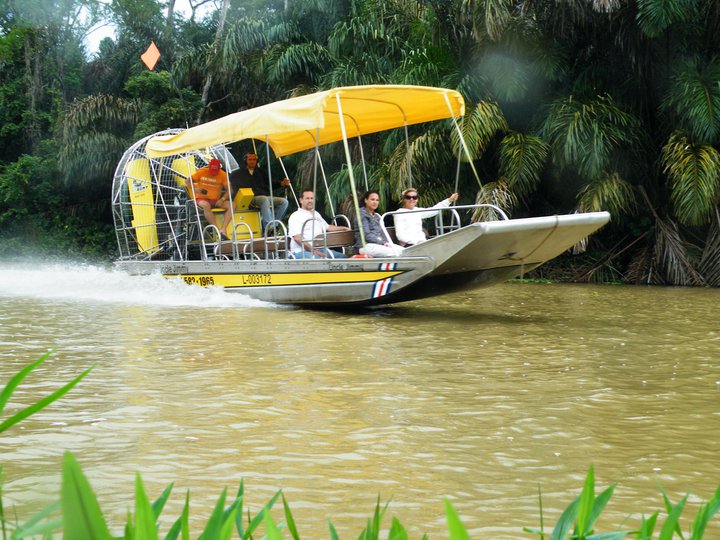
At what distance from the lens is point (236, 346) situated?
24.1ft

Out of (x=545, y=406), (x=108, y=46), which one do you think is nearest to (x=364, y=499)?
(x=545, y=406)

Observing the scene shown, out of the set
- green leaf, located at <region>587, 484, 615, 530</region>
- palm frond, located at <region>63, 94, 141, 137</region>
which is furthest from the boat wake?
green leaf, located at <region>587, 484, 615, 530</region>

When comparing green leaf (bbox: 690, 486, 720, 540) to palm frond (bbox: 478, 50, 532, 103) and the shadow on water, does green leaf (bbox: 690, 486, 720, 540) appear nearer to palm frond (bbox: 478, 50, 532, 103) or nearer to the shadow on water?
the shadow on water

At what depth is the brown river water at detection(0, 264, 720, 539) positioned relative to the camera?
3.38 meters

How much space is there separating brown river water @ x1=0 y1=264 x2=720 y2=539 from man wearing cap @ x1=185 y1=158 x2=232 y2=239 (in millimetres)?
3215

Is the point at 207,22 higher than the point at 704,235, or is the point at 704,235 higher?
the point at 207,22

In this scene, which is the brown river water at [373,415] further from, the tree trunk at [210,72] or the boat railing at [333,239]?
the tree trunk at [210,72]

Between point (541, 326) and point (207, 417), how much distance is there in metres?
5.18

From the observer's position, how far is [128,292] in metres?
12.6

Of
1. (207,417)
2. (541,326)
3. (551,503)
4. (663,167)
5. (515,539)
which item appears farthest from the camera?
(663,167)

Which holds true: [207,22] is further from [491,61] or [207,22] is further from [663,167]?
[663,167]

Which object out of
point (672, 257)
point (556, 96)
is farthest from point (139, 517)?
point (556, 96)

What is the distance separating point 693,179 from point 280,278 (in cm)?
690

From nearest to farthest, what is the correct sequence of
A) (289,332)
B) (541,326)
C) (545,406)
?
(545,406) < (289,332) < (541,326)
